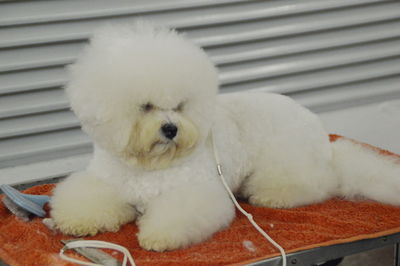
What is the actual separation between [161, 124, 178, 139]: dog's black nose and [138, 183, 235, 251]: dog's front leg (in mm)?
162

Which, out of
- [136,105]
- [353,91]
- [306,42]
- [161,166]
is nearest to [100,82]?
[136,105]

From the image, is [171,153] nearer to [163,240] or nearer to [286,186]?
[163,240]

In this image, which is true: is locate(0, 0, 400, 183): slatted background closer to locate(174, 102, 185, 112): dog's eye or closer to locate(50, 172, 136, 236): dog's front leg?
locate(50, 172, 136, 236): dog's front leg

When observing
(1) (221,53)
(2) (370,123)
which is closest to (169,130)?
(1) (221,53)

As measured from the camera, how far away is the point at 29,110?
2404mm

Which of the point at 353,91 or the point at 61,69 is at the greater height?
the point at 61,69

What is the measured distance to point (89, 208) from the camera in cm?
156

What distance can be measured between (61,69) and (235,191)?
38.9 inches

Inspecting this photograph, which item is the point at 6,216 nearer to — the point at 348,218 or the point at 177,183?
the point at 177,183

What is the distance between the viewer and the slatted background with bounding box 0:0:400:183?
2.38 m

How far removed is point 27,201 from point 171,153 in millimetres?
503

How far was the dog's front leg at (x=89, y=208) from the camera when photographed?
5.09 ft

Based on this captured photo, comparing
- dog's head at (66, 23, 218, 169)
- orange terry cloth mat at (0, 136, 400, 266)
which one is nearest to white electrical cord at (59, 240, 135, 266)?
orange terry cloth mat at (0, 136, 400, 266)

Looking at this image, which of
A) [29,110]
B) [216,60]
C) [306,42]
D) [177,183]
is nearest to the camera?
[177,183]
